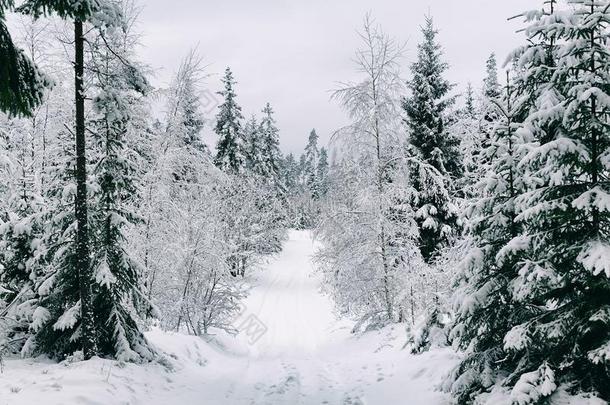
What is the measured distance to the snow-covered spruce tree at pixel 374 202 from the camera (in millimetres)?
17969

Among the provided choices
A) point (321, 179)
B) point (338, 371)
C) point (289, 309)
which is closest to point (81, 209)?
point (338, 371)

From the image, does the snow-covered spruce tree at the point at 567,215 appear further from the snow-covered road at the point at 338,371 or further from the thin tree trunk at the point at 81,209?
the thin tree trunk at the point at 81,209

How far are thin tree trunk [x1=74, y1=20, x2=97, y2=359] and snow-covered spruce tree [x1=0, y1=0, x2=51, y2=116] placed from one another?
414 centimetres

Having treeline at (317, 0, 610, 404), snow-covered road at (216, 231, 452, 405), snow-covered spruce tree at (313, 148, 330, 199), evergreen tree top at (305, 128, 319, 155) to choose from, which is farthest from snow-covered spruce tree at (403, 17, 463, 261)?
evergreen tree top at (305, 128, 319, 155)

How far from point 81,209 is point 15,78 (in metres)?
5.45

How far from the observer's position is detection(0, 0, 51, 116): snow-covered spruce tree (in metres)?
5.20

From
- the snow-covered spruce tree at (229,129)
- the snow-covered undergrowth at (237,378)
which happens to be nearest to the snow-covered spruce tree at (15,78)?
the snow-covered undergrowth at (237,378)

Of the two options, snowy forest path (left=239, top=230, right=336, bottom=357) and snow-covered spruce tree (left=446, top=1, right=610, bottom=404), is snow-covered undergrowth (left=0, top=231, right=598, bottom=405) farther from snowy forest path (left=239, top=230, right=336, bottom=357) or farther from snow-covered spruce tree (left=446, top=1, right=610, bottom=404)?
snowy forest path (left=239, top=230, right=336, bottom=357)

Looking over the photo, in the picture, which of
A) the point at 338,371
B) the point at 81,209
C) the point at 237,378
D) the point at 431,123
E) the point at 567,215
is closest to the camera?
the point at 567,215

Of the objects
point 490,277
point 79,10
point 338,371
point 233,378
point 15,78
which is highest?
point 79,10

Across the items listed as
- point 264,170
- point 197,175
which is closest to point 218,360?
point 197,175

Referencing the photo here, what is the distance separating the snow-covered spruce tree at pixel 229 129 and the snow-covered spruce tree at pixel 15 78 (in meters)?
34.7

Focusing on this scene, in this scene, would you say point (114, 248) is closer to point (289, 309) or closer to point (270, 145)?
point (289, 309)

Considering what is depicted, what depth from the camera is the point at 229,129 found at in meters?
41.2
